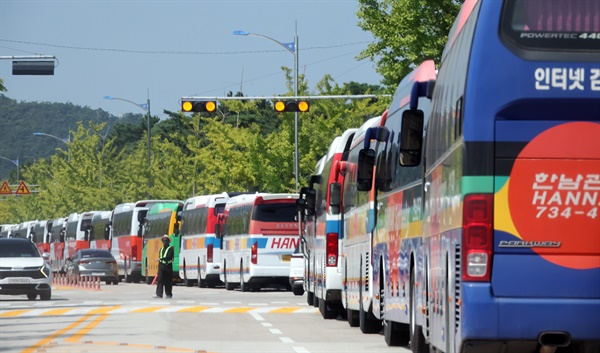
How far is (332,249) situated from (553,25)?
1718cm

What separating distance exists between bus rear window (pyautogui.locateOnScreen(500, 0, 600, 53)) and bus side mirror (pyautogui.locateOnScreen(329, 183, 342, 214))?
53.4 feet

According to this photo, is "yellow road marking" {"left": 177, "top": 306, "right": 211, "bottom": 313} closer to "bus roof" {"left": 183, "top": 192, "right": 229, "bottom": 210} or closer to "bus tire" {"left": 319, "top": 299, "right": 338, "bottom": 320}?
"bus tire" {"left": 319, "top": 299, "right": 338, "bottom": 320}

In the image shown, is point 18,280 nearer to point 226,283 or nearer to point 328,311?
point 328,311

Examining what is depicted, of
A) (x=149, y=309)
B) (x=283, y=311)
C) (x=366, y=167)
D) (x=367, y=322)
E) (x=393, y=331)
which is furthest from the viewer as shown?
(x=149, y=309)

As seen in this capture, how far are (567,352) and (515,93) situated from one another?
2107mm

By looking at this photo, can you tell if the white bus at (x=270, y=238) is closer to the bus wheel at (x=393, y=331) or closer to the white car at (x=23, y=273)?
the white car at (x=23, y=273)

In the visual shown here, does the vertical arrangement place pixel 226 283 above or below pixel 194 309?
below

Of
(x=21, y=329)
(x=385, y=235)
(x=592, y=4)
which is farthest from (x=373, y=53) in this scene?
(x=592, y=4)

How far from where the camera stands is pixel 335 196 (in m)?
28.8

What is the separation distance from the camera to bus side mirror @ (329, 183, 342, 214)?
28.6 metres

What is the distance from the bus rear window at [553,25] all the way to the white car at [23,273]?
96.9 ft

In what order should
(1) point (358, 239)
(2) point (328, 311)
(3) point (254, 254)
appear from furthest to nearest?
(3) point (254, 254)
(2) point (328, 311)
(1) point (358, 239)

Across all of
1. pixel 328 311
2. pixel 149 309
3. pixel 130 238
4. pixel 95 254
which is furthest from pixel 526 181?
pixel 130 238

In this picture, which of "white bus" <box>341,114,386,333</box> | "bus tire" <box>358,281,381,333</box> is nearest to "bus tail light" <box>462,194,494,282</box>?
"white bus" <box>341,114,386,333</box>
